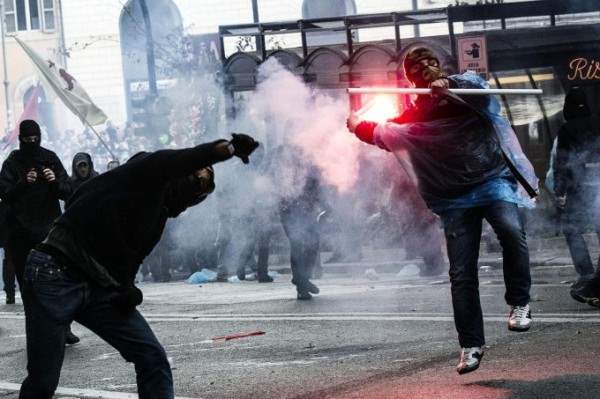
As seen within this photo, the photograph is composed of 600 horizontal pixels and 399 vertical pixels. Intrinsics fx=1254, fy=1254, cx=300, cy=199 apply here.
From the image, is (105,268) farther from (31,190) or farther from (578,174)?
(578,174)

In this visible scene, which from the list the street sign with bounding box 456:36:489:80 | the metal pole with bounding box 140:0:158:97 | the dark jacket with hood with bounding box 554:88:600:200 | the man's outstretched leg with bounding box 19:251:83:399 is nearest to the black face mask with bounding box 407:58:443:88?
the man's outstretched leg with bounding box 19:251:83:399

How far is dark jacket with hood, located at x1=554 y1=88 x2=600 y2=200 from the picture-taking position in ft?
37.0

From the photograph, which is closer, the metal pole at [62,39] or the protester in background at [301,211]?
the protester in background at [301,211]

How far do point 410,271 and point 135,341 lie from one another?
10.9 metres

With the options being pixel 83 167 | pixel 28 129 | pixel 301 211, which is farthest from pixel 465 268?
pixel 301 211

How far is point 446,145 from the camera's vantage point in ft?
22.1

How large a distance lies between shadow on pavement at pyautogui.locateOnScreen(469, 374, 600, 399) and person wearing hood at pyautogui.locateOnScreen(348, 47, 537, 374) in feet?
1.26

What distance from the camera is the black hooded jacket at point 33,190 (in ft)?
33.8

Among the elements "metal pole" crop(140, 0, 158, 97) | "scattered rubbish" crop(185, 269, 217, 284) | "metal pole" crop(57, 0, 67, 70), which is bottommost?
"scattered rubbish" crop(185, 269, 217, 284)

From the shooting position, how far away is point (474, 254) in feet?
22.2

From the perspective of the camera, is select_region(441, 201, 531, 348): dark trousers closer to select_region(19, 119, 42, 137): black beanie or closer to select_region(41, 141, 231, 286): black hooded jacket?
select_region(41, 141, 231, 286): black hooded jacket

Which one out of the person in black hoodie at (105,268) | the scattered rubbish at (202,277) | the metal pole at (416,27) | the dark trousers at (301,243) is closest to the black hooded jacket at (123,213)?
the person in black hoodie at (105,268)

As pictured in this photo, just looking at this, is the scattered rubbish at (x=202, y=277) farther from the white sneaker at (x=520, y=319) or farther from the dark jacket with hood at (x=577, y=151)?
the white sneaker at (x=520, y=319)

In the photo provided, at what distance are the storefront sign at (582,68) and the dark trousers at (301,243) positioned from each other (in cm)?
861
